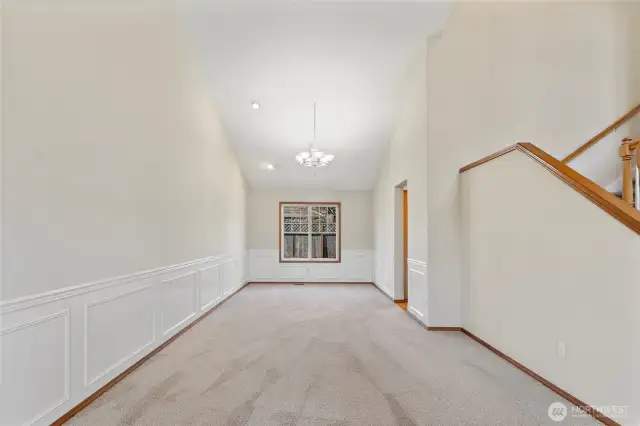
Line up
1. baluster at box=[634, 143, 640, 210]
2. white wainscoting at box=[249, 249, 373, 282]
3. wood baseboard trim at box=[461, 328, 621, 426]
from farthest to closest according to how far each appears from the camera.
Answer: white wainscoting at box=[249, 249, 373, 282] → baluster at box=[634, 143, 640, 210] → wood baseboard trim at box=[461, 328, 621, 426]

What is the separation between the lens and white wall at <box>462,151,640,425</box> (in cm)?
234

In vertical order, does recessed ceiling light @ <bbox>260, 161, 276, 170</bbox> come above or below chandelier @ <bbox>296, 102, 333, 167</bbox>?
above

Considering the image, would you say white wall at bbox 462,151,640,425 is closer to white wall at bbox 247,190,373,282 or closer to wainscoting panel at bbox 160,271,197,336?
wainscoting panel at bbox 160,271,197,336

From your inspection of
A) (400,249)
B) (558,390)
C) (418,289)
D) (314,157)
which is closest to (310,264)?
(400,249)

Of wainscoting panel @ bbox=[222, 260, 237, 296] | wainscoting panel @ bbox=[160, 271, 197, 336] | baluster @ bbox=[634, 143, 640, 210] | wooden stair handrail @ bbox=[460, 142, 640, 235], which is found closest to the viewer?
wooden stair handrail @ bbox=[460, 142, 640, 235]

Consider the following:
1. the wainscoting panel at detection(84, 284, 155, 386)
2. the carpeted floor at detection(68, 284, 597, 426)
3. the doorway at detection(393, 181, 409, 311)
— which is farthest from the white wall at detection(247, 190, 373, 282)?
the wainscoting panel at detection(84, 284, 155, 386)

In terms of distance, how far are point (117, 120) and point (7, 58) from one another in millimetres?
1116

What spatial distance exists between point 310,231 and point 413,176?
4.65 m

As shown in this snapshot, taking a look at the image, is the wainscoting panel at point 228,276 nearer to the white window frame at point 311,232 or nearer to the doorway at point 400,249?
the white window frame at point 311,232

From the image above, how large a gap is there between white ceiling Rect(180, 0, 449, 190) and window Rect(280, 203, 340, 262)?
208 centimetres

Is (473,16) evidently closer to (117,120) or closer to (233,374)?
(117,120)

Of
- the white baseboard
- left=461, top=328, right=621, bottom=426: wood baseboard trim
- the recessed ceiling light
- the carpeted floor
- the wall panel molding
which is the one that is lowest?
the white baseboard

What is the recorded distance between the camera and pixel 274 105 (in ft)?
20.9

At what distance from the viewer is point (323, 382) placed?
314cm
